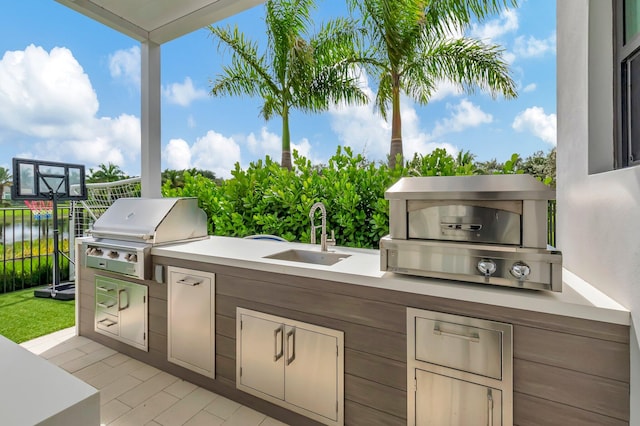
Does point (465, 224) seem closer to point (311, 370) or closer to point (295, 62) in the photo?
point (311, 370)

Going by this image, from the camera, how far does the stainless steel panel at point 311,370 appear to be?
1.69 meters

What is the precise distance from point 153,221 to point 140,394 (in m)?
1.27

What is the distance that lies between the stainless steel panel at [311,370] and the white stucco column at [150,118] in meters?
2.58

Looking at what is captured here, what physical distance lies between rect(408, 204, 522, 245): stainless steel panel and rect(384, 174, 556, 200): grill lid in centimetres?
6

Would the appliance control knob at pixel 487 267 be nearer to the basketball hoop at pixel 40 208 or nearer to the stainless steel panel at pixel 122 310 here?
the stainless steel panel at pixel 122 310

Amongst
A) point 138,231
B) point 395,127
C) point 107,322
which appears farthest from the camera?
point 395,127

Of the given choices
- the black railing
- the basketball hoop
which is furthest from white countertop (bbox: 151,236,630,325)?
the basketball hoop

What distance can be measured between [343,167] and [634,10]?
212cm

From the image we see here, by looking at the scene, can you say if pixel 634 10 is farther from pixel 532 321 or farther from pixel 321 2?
pixel 321 2

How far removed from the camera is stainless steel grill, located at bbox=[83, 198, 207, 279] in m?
2.41

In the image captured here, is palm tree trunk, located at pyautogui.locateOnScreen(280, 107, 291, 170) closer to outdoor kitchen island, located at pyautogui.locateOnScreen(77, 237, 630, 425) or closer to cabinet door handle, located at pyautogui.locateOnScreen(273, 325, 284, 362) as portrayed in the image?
outdoor kitchen island, located at pyautogui.locateOnScreen(77, 237, 630, 425)

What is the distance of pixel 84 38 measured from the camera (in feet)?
27.7

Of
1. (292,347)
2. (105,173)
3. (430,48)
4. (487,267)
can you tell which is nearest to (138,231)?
(292,347)

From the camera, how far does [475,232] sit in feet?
4.53
